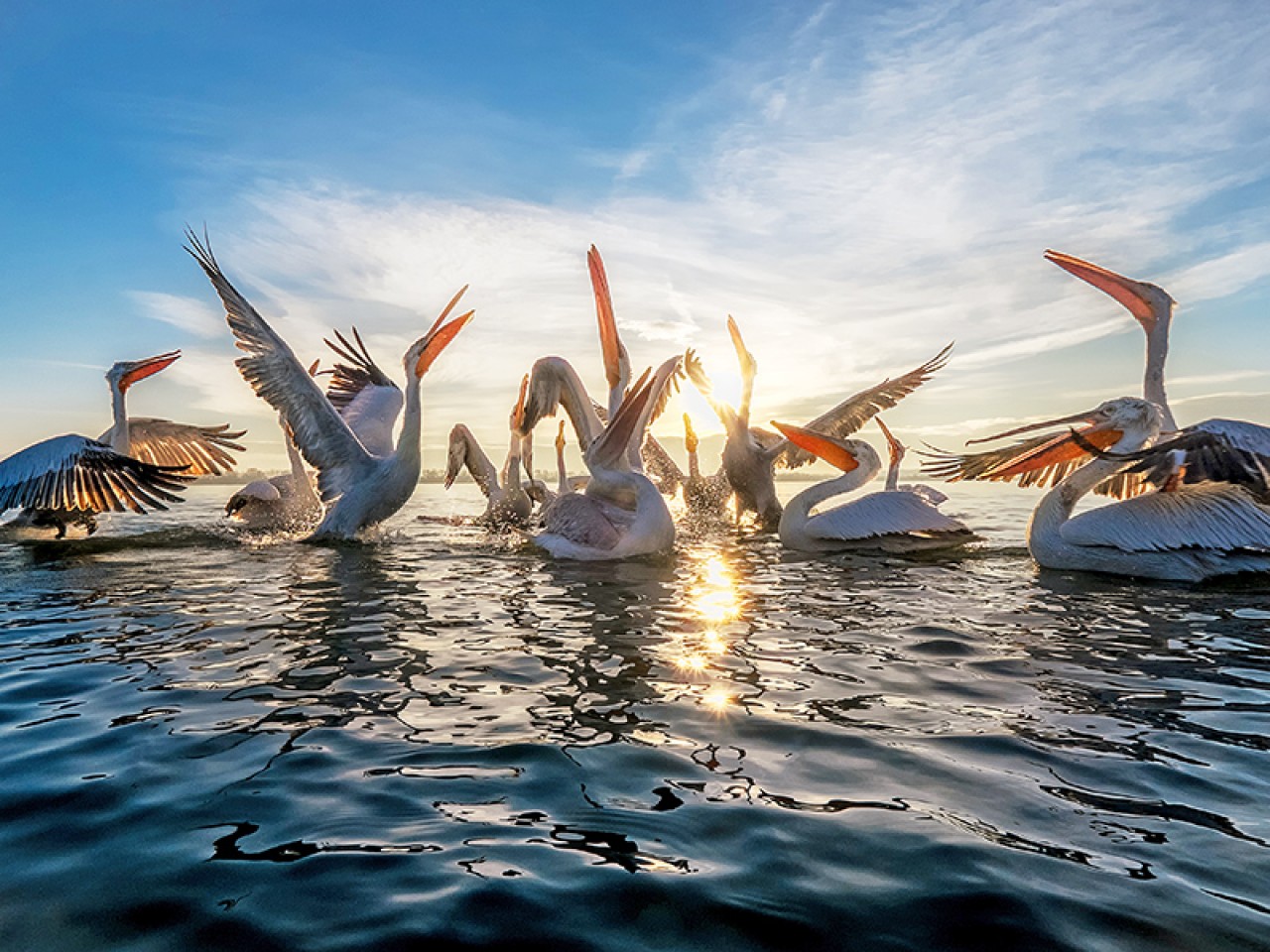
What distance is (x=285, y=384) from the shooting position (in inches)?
358

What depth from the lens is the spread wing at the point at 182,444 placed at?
38.8ft

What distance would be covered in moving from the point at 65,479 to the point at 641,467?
19.6 ft

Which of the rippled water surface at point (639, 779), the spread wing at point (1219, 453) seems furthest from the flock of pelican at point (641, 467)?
the rippled water surface at point (639, 779)

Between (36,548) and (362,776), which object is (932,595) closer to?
(362,776)

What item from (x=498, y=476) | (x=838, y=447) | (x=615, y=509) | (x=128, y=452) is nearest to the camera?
(x=615, y=509)

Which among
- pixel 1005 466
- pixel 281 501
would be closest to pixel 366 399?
pixel 281 501

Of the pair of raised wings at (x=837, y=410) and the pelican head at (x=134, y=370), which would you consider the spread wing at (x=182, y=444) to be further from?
the pair of raised wings at (x=837, y=410)

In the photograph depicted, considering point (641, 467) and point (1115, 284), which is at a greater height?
point (1115, 284)

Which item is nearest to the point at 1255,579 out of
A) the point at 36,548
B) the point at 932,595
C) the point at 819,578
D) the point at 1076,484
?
the point at 1076,484

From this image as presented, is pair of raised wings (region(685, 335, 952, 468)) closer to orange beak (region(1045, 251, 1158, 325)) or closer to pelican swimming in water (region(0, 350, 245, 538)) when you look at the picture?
orange beak (region(1045, 251, 1158, 325))

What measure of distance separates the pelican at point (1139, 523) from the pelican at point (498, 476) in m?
6.75

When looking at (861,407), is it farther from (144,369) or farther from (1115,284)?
(144,369)

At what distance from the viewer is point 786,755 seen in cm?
282

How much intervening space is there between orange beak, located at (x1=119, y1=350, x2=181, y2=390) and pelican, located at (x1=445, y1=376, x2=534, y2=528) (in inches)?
154
